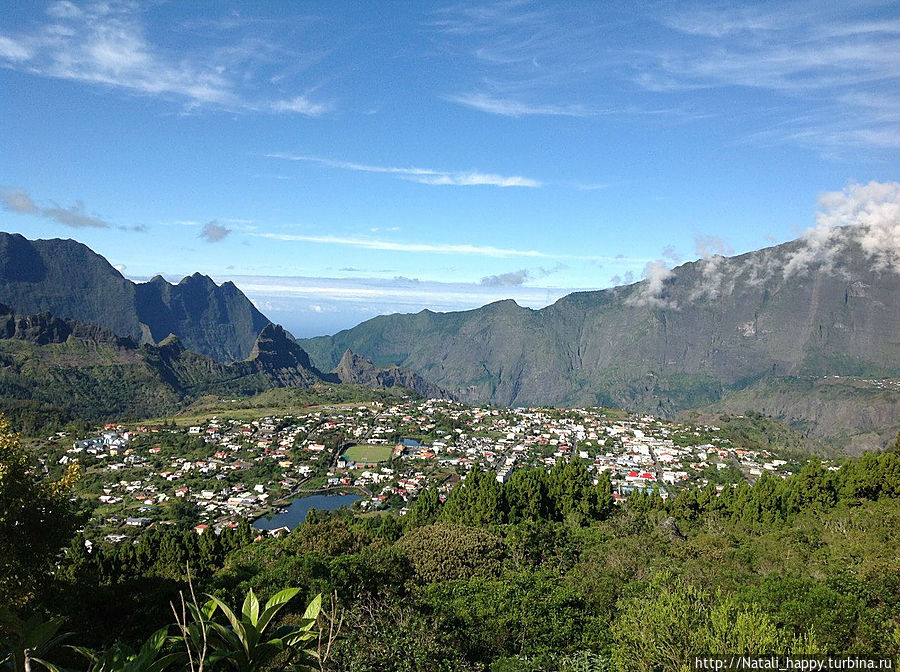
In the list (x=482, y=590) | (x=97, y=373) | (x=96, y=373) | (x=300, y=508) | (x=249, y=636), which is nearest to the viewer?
(x=249, y=636)

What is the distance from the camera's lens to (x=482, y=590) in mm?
14680

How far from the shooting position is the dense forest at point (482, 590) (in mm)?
7555

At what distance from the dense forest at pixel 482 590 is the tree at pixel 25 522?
0.04 meters

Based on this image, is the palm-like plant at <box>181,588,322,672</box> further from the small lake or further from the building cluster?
the small lake

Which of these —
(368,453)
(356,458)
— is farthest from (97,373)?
(356,458)

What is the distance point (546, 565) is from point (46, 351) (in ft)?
524

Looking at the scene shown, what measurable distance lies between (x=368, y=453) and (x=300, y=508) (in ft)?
82.7

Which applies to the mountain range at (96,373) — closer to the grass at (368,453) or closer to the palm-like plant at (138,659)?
the grass at (368,453)

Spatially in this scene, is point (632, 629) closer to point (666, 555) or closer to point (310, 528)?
point (666, 555)

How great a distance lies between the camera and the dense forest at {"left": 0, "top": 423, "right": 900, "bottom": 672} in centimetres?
755

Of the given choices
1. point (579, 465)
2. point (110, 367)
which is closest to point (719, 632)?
A: point (579, 465)

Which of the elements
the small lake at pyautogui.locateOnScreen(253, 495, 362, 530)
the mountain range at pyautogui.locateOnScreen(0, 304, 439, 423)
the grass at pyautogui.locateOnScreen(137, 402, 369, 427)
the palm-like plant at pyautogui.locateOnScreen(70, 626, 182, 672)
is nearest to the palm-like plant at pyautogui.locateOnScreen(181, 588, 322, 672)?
the palm-like plant at pyautogui.locateOnScreen(70, 626, 182, 672)

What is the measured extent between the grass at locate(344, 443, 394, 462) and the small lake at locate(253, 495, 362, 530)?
16989mm

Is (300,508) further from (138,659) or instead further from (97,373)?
(97,373)
